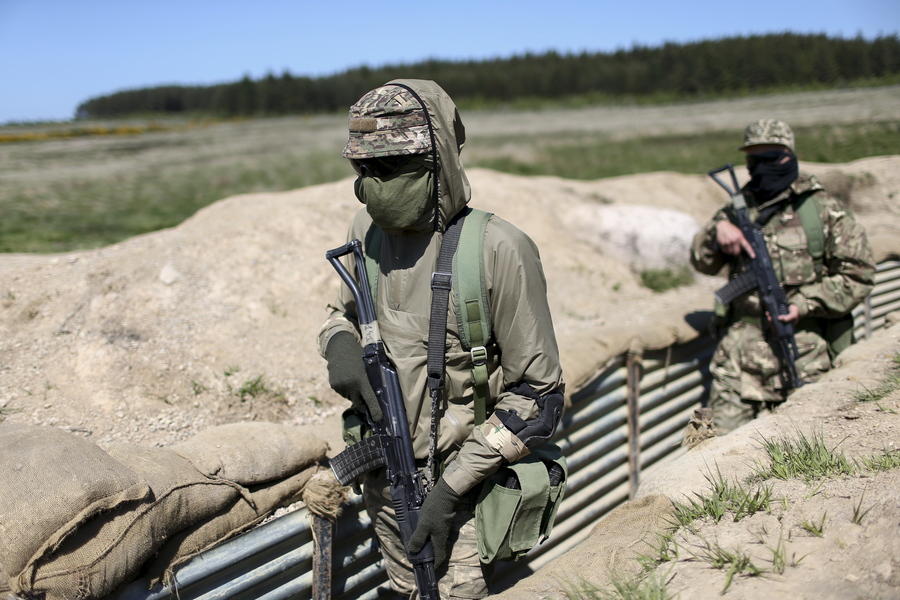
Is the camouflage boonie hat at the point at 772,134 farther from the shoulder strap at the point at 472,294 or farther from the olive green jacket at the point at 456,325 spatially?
the shoulder strap at the point at 472,294

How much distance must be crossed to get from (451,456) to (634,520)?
2.35 ft

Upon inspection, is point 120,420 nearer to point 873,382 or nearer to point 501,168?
point 873,382

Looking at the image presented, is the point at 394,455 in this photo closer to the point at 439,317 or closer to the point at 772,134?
the point at 439,317

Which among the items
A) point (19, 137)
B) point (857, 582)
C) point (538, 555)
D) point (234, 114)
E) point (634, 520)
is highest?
point (234, 114)

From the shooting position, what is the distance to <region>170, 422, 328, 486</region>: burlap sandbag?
266 centimetres

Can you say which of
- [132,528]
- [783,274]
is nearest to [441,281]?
[132,528]

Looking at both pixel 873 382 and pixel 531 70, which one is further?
pixel 531 70

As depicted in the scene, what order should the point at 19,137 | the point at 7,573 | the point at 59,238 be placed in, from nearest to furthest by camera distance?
the point at 7,573 < the point at 59,238 < the point at 19,137

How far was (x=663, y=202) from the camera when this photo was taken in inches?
321

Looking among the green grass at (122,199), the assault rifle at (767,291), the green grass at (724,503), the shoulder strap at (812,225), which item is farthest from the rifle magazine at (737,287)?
the green grass at (122,199)

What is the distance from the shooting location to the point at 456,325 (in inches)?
89.0

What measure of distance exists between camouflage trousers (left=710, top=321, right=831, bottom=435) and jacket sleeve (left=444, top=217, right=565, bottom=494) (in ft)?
8.97

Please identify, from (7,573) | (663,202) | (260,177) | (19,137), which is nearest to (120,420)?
(7,573)

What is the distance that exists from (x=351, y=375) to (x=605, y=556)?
109cm
